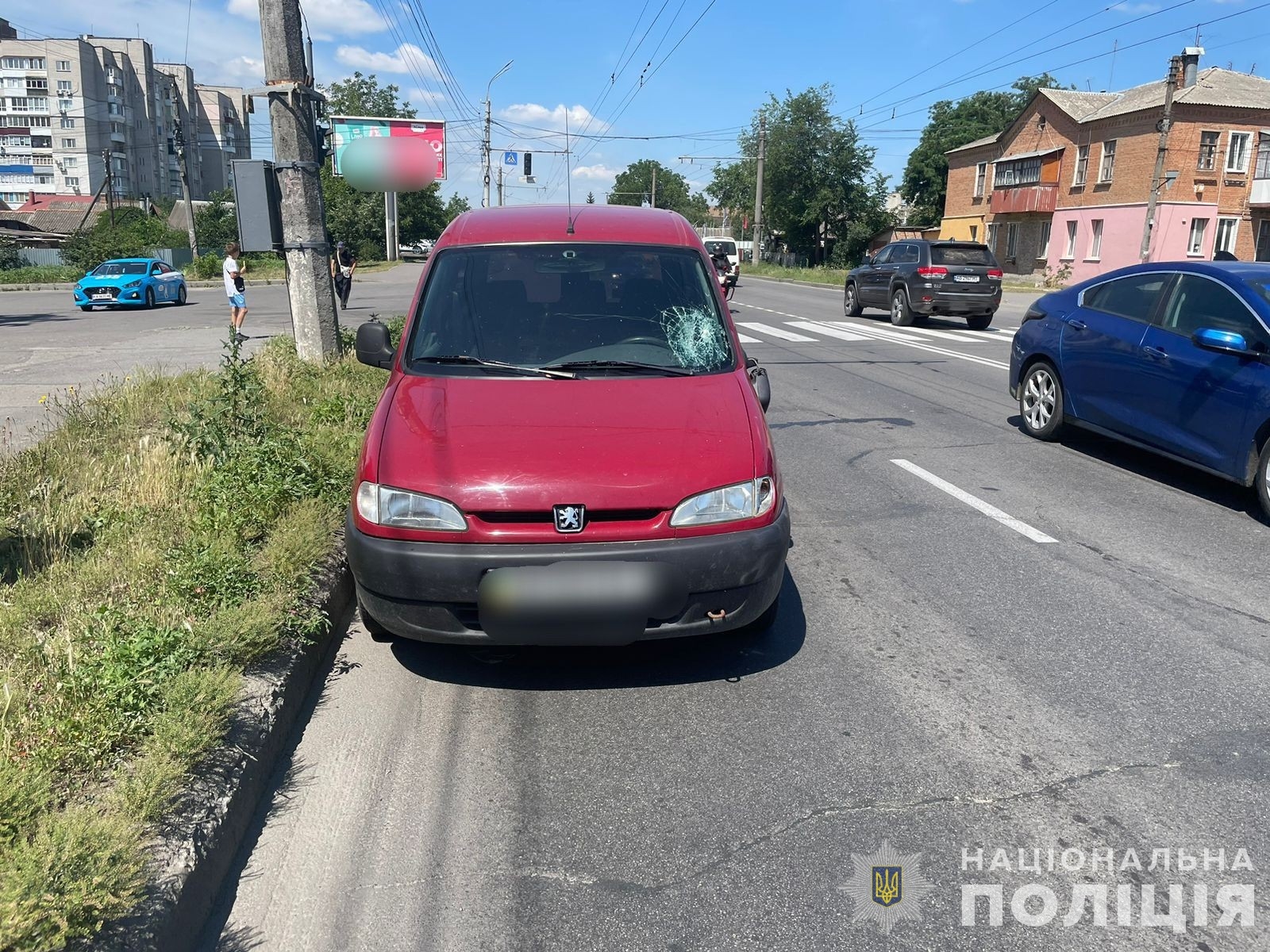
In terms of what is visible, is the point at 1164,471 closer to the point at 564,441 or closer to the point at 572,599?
the point at 564,441

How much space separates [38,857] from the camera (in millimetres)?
2324

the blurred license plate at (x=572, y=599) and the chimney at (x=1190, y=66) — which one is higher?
the chimney at (x=1190, y=66)

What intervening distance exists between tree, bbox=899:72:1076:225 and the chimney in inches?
1302

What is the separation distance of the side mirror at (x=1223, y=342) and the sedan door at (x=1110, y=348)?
0.82 meters

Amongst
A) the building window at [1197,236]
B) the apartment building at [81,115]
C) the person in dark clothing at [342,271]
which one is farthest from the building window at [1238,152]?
the apartment building at [81,115]

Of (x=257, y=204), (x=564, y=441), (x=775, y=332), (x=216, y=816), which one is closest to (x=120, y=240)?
(x=775, y=332)

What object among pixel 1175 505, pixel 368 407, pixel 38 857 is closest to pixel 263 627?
pixel 38 857

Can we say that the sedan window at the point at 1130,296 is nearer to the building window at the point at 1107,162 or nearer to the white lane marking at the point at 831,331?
the white lane marking at the point at 831,331

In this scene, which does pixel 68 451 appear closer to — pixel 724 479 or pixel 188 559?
pixel 188 559

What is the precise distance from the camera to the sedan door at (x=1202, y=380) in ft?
20.6

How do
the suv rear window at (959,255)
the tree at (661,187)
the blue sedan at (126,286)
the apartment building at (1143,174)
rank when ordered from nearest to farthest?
1. the suv rear window at (959,255)
2. the blue sedan at (126,286)
3. the apartment building at (1143,174)
4. the tree at (661,187)

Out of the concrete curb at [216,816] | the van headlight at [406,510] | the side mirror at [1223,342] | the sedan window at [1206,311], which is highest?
the sedan window at [1206,311]

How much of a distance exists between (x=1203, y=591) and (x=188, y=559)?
16.5 ft

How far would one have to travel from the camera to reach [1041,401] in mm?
8625
